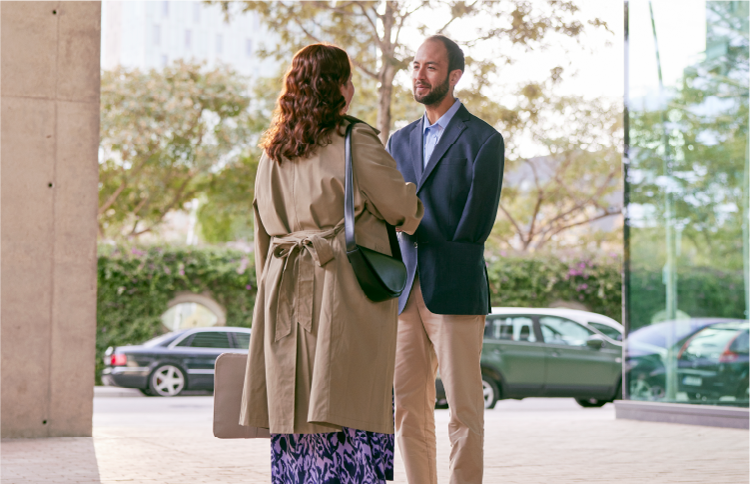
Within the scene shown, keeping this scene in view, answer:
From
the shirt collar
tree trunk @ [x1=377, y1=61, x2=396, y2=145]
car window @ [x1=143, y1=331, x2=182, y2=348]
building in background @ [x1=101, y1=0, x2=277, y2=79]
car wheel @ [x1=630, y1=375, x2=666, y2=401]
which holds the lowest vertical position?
car window @ [x1=143, y1=331, x2=182, y2=348]

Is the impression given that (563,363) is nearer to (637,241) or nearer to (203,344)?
(637,241)

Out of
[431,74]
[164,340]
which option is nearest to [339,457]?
[431,74]

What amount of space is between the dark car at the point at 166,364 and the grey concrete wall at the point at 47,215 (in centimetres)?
1019

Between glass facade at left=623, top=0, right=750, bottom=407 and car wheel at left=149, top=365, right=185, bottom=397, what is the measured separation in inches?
382

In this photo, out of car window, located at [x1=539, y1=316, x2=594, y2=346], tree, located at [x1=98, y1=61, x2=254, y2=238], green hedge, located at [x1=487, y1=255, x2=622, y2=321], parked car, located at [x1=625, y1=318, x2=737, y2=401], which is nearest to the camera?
parked car, located at [x1=625, y1=318, x2=737, y2=401]

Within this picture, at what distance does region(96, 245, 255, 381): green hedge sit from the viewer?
1944 cm

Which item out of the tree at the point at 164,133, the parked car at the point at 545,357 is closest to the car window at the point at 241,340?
the parked car at the point at 545,357

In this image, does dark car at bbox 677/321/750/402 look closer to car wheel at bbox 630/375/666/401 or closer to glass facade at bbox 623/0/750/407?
glass facade at bbox 623/0/750/407

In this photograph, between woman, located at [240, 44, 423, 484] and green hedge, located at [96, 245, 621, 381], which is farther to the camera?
green hedge, located at [96, 245, 621, 381]

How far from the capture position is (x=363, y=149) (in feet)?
10.2

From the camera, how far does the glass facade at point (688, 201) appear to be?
27.8 ft

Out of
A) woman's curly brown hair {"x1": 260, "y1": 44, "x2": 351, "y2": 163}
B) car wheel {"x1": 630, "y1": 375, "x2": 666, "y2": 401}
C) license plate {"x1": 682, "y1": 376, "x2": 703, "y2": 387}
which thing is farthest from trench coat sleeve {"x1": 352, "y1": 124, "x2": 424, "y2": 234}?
car wheel {"x1": 630, "y1": 375, "x2": 666, "y2": 401}

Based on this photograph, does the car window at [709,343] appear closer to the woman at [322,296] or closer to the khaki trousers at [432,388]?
the khaki trousers at [432,388]

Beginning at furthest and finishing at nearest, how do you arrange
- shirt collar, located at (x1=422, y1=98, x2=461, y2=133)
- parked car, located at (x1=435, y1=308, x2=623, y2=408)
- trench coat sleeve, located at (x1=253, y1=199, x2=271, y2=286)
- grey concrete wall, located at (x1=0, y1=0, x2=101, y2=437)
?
1. parked car, located at (x1=435, y1=308, x2=623, y2=408)
2. grey concrete wall, located at (x1=0, y1=0, x2=101, y2=437)
3. shirt collar, located at (x1=422, y1=98, x2=461, y2=133)
4. trench coat sleeve, located at (x1=253, y1=199, x2=271, y2=286)
